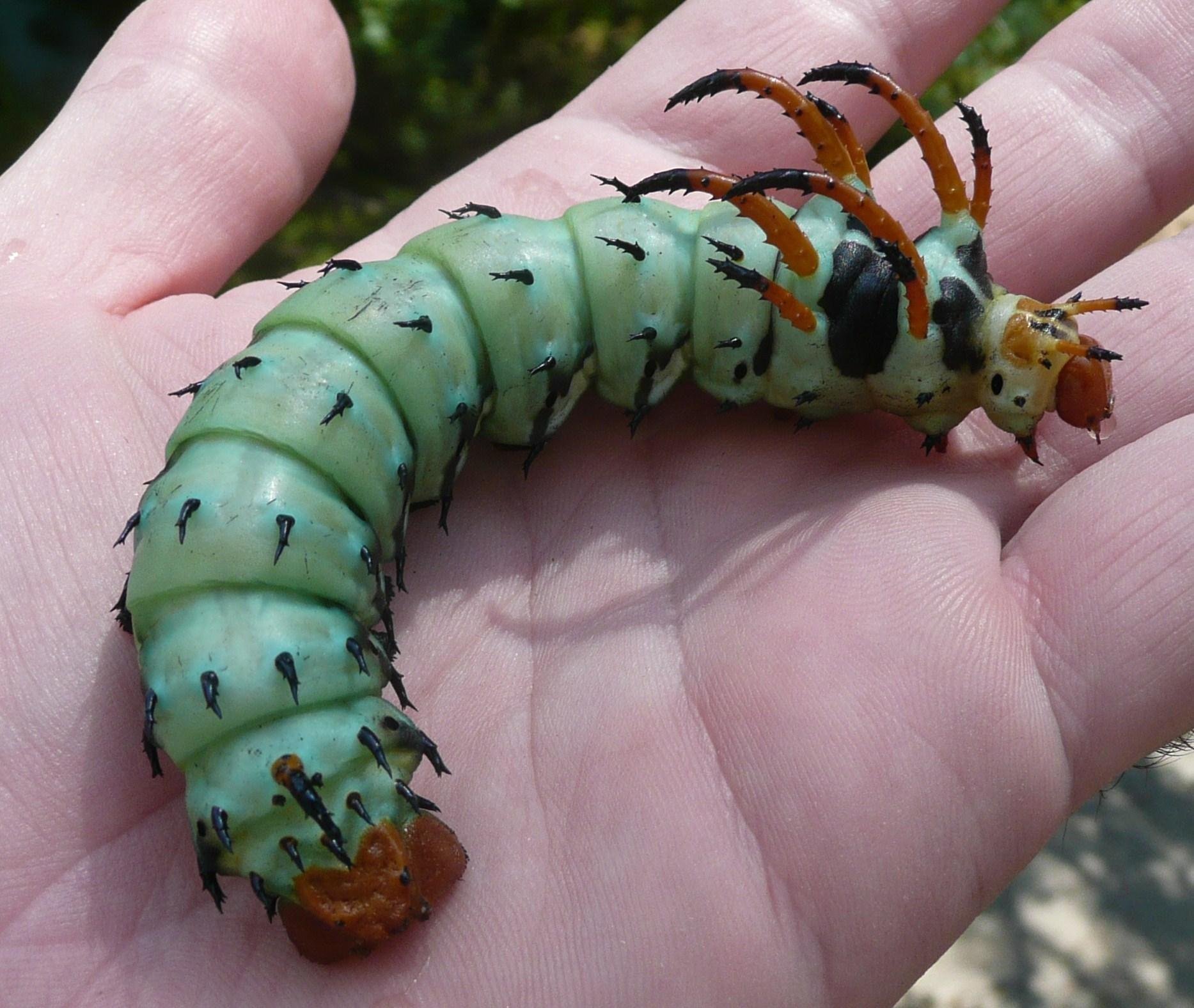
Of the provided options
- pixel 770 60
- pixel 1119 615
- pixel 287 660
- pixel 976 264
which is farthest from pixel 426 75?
pixel 1119 615

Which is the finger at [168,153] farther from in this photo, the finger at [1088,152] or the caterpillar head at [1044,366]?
the caterpillar head at [1044,366]

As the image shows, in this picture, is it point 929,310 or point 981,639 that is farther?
point 929,310

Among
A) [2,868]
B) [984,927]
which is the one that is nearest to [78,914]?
[2,868]

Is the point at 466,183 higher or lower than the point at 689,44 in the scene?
lower

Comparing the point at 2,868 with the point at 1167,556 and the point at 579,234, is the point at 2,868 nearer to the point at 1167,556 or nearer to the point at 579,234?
the point at 579,234

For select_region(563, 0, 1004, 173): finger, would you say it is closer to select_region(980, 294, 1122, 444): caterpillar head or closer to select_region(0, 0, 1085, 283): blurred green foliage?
select_region(980, 294, 1122, 444): caterpillar head

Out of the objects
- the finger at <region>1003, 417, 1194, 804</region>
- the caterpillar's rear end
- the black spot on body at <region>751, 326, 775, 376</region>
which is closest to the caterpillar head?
the finger at <region>1003, 417, 1194, 804</region>
